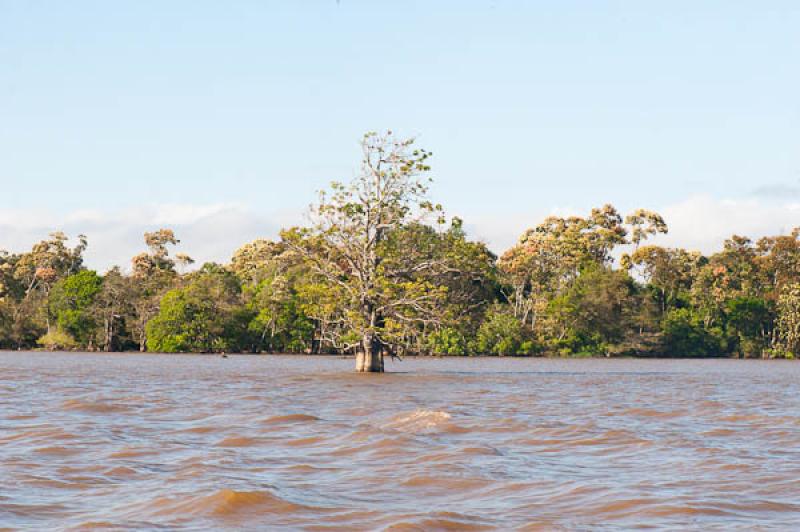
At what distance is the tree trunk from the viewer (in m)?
41.6

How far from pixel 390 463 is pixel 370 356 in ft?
92.0

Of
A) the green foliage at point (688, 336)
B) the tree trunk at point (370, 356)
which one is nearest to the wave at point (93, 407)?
the tree trunk at point (370, 356)

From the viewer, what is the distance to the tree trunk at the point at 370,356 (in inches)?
1636

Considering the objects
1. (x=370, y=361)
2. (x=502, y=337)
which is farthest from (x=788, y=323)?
(x=370, y=361)

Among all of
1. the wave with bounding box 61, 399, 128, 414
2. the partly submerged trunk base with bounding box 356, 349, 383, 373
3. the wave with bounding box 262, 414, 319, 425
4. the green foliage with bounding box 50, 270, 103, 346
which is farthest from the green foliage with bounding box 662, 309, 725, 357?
the wave with bounding box 262, 414, 319, 425

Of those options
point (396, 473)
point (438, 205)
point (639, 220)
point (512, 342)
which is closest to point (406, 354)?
point (512, 342)

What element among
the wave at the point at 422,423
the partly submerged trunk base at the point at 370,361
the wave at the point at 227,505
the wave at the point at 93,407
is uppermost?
the partly submerged trunk base at the point at 370,361

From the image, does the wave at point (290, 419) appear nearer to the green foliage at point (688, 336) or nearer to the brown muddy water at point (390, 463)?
the brown muddy water at point (390, 463)

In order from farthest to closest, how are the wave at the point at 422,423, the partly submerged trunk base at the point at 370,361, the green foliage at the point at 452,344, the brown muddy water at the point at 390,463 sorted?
the green foliage at the point at 452,344 → the partly submerged trunk base at the point at 370,361 → the wave at the point at 422,423 → the brown muddy water at the point at 390,463

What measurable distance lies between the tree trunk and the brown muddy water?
13688mm

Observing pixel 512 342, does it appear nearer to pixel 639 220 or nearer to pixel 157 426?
pixel 639 220

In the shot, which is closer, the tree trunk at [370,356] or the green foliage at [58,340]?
the tree trunk at [370,356]

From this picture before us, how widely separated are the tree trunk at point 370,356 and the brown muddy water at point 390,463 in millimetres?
13688

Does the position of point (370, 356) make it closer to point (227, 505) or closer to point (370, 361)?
point (370, 361)
